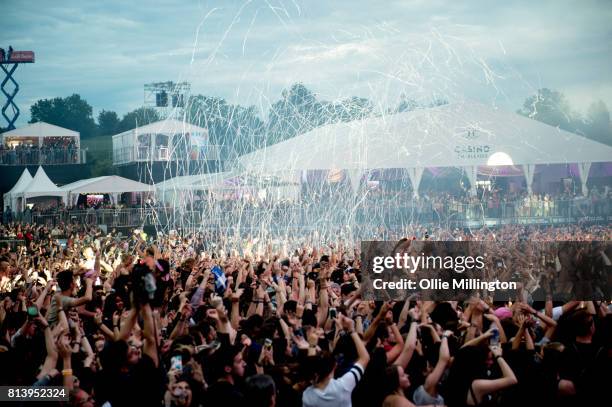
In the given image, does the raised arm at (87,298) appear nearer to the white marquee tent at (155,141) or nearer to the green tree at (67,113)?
the white marquee tent at (155,141)

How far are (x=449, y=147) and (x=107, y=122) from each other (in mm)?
77817

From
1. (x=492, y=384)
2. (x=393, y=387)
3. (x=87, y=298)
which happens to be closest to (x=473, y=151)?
(x=87, y=298)

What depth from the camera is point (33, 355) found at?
6219mm

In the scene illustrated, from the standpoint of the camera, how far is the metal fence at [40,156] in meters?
50.7

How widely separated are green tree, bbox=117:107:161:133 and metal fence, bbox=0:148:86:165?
2859cm

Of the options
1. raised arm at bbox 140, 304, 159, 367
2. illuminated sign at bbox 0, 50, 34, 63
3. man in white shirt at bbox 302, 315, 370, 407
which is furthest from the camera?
illuminated sign at bbox 0, 50, 34, 63

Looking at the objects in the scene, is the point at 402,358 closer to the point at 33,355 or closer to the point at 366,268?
the point at 33,355

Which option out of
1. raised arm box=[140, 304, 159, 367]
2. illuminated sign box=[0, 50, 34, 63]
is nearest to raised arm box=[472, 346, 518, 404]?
raised arm box=[140, 304, 159, 367]

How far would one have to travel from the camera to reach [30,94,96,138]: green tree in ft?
328

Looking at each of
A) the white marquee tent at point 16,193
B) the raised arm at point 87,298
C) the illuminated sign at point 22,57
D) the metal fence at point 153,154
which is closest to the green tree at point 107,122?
the illuminated sign at point 22,57

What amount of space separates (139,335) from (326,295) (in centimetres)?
209

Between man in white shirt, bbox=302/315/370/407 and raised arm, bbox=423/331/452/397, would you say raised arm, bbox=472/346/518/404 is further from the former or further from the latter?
man in white shirt, bbox=302/315/370/407

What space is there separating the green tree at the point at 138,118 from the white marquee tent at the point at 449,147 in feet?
168

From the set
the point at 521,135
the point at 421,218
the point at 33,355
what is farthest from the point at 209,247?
the point at 33,355
